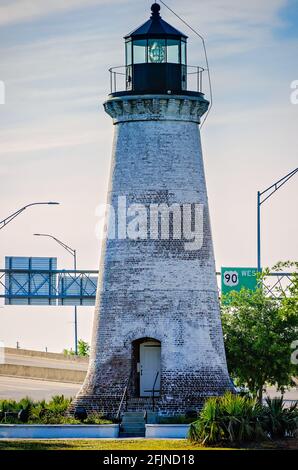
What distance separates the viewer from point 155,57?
217 feet

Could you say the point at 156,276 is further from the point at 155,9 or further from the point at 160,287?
the point at 155,9

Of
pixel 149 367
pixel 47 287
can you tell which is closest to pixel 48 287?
pixel 47 287

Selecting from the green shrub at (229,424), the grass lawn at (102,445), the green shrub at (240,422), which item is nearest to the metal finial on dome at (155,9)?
the green shrub at (240,422)

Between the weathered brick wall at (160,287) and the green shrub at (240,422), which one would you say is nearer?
the green shrub at (240,422)

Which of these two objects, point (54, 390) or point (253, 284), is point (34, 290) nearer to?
point (54, 390)

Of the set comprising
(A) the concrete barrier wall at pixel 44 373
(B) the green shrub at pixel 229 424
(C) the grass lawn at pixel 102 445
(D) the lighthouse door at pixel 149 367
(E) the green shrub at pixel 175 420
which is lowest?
(C) the grass lawn at pixel 102 445

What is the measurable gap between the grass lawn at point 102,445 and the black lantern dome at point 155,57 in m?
14.1

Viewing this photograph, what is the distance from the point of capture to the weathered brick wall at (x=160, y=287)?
64.4 m

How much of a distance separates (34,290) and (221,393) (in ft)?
142

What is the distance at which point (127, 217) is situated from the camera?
64.8m

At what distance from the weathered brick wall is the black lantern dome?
95 centimetres

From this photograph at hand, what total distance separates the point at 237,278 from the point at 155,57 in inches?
1111

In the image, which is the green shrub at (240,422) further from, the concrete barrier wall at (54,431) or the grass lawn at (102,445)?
the concrete barrier wall at (54,431)
